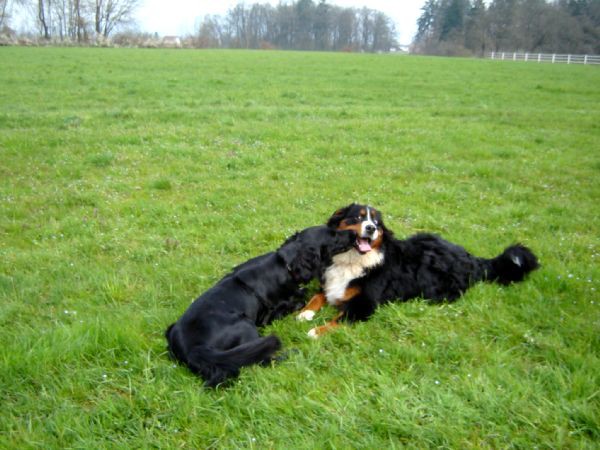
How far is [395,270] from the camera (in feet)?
14.6

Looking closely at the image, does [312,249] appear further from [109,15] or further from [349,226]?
[109,15]

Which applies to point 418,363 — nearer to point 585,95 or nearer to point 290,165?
point 290,165

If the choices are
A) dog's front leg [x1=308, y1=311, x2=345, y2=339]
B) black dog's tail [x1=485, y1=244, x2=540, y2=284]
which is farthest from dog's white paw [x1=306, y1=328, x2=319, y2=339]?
black dog's tail [x1=485, y1=244, x2=540, y2=284]

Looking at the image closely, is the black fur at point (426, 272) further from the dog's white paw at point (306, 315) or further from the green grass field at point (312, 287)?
the dog's white paw at point (306, 315)

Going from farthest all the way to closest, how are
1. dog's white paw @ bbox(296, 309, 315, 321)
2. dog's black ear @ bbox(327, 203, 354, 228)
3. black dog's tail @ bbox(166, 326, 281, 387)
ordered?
dog's black ear @ bbox(327, 203, 354, 228) → dog's white paw @ bbox(296, 309, 315, 321) → black dog's tail @ bbox(166, 326, 281, 387)

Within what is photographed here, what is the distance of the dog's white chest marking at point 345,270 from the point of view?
4406mm

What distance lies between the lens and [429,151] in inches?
389

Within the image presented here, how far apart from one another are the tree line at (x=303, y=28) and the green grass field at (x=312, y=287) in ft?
325

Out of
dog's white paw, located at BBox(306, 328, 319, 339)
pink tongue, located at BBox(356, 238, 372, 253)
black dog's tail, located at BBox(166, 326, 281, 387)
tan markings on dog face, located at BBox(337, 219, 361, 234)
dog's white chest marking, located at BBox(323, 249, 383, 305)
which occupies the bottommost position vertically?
dog's white paw, located at BBox(306, 328, 319, 339)

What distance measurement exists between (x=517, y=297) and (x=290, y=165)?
212 inches

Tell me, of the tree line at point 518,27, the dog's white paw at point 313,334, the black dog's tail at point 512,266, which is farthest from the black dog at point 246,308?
the tree line at point 518,27

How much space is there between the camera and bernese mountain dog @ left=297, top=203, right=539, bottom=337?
429 centimetres

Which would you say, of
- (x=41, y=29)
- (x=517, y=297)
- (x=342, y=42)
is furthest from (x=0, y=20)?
(x=517, y=297)

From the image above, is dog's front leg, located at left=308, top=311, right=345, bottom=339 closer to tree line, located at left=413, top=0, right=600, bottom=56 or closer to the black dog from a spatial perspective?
the black dog
